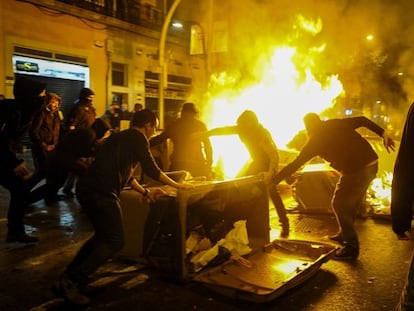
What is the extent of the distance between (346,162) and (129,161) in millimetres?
2704

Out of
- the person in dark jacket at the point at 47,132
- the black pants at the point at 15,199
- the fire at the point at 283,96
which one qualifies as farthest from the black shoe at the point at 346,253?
the fire at the point at 283,96

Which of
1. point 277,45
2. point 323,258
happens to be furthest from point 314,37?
point 323,258

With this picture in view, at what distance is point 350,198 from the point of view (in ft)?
18.2

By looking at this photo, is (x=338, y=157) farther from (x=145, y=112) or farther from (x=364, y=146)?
(x=145, y=112)

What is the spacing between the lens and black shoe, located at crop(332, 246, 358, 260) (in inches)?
215

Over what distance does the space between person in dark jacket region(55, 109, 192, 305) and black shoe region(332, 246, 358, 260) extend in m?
2.46

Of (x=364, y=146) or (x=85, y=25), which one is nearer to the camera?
(x=364, y=146)

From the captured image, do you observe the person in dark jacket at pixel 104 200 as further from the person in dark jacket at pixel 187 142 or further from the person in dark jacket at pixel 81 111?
the person in dark jacket at pixel 81 111

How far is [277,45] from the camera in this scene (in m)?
17.4

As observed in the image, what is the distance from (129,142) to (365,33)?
1499 cm

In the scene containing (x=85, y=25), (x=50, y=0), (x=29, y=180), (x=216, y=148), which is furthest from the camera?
(x=85, y=25)

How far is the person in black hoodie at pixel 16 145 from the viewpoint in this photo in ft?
18.7

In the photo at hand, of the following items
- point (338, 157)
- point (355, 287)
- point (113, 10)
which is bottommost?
point (355, 287)

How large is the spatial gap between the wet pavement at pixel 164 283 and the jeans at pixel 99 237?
0.33m
